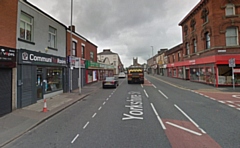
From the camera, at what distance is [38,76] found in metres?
9.84

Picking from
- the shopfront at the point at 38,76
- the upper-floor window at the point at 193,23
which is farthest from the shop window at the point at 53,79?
the upper-floor window at the point at 193,23

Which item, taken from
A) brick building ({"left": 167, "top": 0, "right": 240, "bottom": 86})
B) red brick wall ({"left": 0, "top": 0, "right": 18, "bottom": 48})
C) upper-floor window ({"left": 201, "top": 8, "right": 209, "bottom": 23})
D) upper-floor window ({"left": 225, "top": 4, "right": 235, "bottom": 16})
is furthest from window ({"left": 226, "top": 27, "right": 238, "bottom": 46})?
red brick wall ({"left": 0, "top": 0, "right": 18, "bottom": 48})

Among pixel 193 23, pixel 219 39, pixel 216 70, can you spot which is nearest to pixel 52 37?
pixel 216 70

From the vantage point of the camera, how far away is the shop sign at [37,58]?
8.23 m

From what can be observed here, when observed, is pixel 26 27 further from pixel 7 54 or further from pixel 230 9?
pixel 230 9

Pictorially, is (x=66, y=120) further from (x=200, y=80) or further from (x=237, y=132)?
(x=200, y=80)

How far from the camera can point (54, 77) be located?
12.1m

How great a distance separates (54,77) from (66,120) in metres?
7.02

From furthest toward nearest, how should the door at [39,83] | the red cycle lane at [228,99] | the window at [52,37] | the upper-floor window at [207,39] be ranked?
the upper-floor window at [207,39] < the window at [52,37] < the door at [39,83] < the red cycle lane at [228,99]

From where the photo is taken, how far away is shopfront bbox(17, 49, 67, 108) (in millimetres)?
8156

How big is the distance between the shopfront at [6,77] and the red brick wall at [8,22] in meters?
0.47

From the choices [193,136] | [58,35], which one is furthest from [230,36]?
[58,35]

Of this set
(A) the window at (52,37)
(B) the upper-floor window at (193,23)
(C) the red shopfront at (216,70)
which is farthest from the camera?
(B) the upper-floor window at (193,23)

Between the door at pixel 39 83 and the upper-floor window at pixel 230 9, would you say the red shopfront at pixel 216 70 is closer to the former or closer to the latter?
the upper-floor window at pixel 230 9
